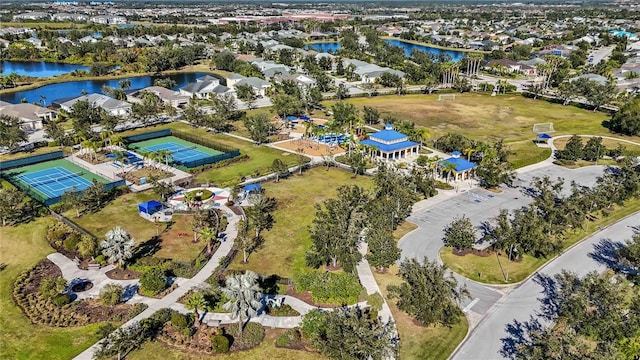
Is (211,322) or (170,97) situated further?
(170,97)

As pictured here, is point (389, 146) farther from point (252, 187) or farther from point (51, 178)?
point (51, 178)

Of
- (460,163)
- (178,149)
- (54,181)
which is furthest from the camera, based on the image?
(178,149)

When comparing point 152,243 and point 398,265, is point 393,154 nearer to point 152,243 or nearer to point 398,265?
point 398,265

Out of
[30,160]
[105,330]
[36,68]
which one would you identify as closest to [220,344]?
[105,330]

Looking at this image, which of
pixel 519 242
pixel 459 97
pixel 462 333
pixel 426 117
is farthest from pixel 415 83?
pixel 462 333

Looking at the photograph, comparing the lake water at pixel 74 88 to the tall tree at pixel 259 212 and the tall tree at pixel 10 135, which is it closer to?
the tall tree at pixel 10 135

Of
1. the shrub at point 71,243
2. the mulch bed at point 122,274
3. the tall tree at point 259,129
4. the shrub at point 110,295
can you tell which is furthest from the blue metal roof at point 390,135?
the shrub at point 110,295

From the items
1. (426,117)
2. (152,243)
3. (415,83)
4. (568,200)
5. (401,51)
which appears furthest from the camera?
(401,51)
